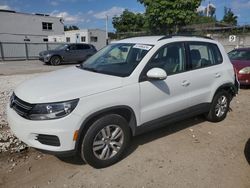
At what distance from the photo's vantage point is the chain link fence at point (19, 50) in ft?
69.1

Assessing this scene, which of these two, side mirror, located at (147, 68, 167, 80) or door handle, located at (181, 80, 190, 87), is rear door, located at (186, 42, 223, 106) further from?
side mirror, located at (147, 68, 167, 80)

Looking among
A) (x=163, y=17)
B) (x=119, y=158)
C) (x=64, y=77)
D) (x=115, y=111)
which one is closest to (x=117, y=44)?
(x=64, y=77)

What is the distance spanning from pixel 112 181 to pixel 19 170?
1339 mm

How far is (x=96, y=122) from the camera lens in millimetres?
2998

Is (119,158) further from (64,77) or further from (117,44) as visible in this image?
(117,44)

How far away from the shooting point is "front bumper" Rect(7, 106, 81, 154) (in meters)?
2.76

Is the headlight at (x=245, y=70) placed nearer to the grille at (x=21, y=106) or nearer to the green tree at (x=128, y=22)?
the grille at (x=21, y=106)

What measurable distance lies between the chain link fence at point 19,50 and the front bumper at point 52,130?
2061 cm

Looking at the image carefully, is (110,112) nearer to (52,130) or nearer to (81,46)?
(52,130)

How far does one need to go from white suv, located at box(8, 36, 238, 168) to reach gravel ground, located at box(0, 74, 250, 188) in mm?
302

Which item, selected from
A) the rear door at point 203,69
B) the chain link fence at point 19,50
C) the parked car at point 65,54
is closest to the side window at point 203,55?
the rear door at point 203,69

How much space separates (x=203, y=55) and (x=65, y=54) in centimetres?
1477

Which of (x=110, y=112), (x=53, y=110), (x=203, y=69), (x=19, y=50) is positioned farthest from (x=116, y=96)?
(x=19, y=50)

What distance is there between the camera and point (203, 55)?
4.48 m
